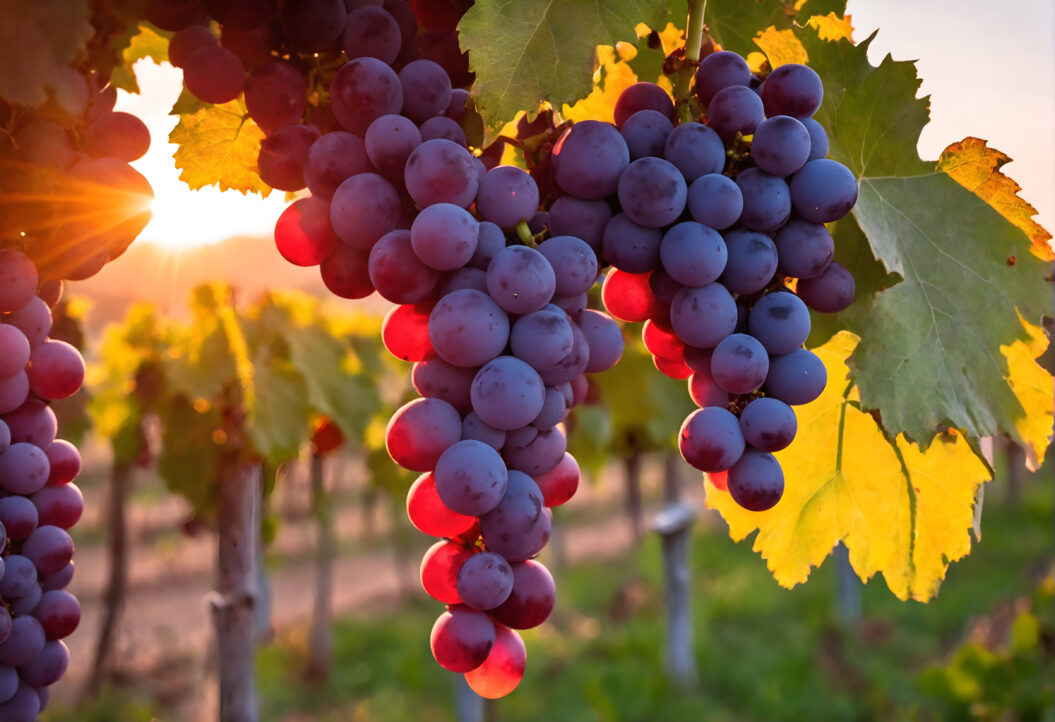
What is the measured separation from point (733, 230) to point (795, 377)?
162 millimetres

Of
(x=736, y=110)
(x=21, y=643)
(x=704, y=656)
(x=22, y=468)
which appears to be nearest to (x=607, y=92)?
(x=736, y=110)

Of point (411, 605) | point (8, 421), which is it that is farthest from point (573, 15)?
point (411, 605)

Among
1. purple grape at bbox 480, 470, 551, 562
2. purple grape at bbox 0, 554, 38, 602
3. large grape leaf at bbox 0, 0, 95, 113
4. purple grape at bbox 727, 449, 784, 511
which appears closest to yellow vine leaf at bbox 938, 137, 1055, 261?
purple grape at bbox 727, 449, 784, 511

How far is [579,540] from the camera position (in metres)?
16.1

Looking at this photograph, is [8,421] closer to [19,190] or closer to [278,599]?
[19,190]

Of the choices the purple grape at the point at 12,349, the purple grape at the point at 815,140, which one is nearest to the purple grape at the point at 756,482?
the purple grape at the point at 815,140

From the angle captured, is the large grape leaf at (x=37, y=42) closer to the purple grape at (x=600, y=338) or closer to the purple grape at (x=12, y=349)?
the purple grape at (x=12, y=349)

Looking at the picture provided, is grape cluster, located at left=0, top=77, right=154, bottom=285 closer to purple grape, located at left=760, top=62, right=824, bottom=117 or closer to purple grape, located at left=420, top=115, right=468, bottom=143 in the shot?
purple grape, located at left=420, top=115, right=468, bottom=143

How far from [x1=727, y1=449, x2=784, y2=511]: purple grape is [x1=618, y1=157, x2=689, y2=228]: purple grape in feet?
0.83

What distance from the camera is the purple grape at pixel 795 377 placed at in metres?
0.84

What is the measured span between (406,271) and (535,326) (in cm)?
14

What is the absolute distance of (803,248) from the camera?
2.76ft

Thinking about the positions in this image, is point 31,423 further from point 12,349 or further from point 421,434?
point 421,434

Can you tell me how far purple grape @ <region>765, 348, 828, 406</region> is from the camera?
84 centimetres
